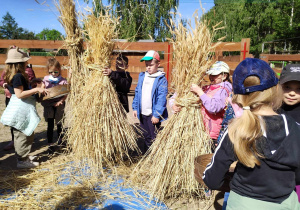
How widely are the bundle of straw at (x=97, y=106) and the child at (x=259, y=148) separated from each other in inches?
67.0

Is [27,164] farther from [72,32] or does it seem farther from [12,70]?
[72,32]

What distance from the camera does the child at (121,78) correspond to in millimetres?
2711

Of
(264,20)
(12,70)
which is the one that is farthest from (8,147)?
(264,20)

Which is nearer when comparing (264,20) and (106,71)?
(106,71)

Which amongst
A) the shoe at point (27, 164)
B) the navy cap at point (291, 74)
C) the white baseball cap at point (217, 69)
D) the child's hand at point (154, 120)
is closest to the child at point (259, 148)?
the navy cap at point (291, 74)

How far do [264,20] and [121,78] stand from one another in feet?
117

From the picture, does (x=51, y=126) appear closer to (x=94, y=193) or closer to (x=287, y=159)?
(x=94, y=193)

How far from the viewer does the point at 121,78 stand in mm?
2807

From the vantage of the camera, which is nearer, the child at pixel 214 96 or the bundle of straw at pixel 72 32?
the child at pixel 214 96

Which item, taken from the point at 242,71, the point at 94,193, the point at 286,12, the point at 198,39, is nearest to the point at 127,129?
the point at 94,193

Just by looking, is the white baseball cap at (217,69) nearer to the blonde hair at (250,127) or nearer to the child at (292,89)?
the child at (292,89)

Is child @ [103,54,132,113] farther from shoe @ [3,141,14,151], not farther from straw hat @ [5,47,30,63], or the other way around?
shoe @ [3,141,14,151]

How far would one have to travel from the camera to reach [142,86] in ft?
9.95

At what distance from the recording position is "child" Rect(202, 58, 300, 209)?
106 cm
